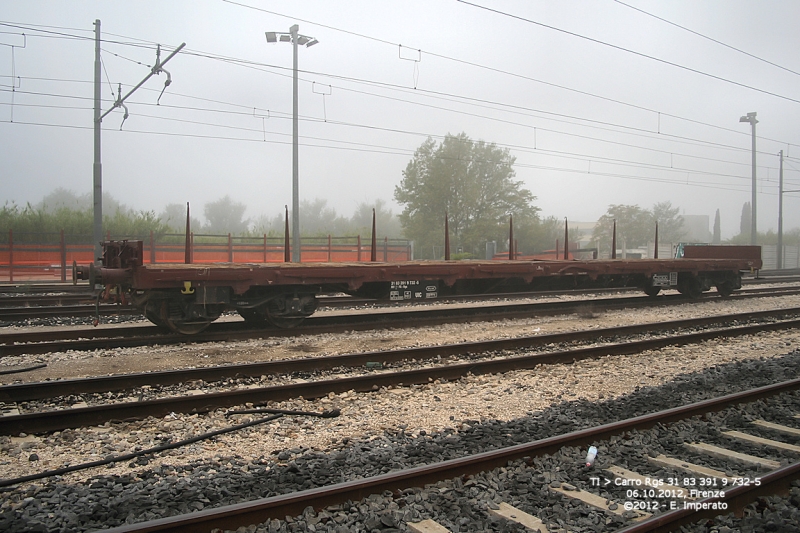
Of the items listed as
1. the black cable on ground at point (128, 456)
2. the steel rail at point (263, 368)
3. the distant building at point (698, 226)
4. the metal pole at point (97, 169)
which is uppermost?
the distant building at point (698, 226)

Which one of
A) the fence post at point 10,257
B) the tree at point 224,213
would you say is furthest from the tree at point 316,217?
the fence post at point 10,257

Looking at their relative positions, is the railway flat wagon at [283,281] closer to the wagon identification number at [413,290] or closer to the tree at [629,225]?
the wagon identification number at [413,290]

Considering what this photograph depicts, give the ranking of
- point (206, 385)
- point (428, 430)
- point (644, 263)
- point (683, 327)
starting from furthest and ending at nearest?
point (644, 263) → point (683, 327) → point (206, 385) → point (428, 430)

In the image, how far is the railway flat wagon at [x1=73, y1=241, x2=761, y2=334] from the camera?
873 cm

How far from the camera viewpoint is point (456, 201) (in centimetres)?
4909

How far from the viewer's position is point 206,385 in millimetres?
6672

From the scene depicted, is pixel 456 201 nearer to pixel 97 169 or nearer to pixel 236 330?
pixel 97 169

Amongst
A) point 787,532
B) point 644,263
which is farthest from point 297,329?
point 644,263

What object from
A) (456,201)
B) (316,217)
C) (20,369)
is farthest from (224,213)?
(20,369)

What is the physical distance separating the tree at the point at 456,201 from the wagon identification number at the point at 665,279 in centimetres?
3131

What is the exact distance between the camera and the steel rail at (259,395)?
5.09 meters

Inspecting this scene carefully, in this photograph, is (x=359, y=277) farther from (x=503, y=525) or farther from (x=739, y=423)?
(x=503, y=525)

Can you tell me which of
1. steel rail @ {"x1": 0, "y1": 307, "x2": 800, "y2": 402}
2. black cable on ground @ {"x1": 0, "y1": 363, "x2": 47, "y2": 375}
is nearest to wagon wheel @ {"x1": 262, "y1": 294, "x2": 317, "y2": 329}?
steel rail @ {"x1": 0, "y1": 307, "x2": 800, "y2": 402}

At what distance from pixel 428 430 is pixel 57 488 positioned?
2.98 metres
